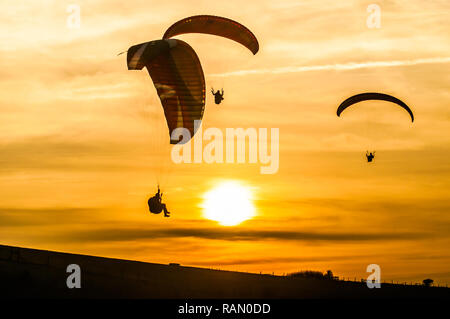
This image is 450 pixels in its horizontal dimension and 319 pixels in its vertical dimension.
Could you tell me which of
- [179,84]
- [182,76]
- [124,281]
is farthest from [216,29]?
[124,281]

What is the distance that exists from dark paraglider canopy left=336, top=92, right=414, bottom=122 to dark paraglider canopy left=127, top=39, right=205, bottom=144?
Answer: 582 inches

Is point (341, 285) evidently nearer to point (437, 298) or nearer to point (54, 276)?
point (437, 298)

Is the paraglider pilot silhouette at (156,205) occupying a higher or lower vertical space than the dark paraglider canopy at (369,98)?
lower

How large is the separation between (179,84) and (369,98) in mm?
15604

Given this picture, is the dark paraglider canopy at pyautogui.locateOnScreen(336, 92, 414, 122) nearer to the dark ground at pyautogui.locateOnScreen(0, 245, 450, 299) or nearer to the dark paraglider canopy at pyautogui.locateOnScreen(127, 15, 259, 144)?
the dark ground at pyautogui.locateOnScreen(0, 245, 450, 299)

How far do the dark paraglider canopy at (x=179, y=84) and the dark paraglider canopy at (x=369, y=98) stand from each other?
1478cm

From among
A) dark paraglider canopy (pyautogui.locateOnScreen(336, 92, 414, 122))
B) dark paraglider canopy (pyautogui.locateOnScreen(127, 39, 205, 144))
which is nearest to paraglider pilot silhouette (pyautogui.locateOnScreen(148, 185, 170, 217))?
dark paraglider canopy (pyautogui.locateOnScreen(127, 39, 205, 144))

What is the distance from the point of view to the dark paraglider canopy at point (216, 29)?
4503cm

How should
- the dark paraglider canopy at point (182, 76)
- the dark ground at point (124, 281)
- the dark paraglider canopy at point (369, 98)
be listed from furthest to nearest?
the dark paraglider canopy at point (369, 98) → the dark ground at point (124, 281) → the dark paraglider canopy at point (182, 76)

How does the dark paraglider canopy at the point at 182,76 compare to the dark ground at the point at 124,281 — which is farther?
the dark ground at the point at 124,281

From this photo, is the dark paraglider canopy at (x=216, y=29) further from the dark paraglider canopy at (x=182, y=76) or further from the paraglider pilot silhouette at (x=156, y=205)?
the paraglider pilot silhouette at (x=156, y=205)

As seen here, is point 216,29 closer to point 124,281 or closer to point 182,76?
point 182,76

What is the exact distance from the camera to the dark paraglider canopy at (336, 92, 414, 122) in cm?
5481

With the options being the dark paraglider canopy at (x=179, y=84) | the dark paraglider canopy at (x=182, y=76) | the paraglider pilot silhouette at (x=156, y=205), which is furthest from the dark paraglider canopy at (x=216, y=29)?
the paraglider pilot silhouette at (x=156, y=205)
